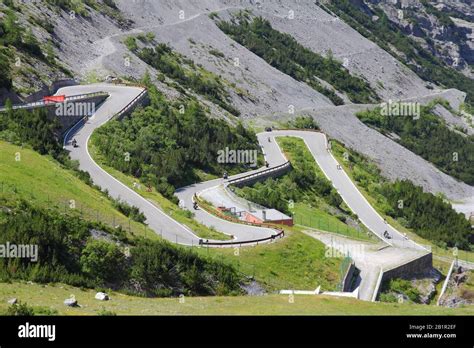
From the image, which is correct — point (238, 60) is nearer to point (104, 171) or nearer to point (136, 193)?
point (104, 171)

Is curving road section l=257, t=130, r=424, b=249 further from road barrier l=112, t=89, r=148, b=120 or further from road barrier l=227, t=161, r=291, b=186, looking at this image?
road barrier l=112, t=89, r=148, b=120

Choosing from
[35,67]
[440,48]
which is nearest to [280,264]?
[35,67]

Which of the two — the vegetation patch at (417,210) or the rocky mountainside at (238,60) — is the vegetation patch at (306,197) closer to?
the vegetation patch at (417,210)

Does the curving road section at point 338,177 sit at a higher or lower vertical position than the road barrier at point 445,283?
lower

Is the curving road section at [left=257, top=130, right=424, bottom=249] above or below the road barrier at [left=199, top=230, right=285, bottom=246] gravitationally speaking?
below

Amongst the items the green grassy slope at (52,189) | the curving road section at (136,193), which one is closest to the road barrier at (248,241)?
the curving road section at (136,193)

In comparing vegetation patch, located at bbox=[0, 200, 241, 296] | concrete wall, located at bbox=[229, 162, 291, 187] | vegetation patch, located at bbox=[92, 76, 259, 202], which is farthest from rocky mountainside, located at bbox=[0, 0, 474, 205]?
vegetation patch, located at bbox=[0, 200, 241, 296]

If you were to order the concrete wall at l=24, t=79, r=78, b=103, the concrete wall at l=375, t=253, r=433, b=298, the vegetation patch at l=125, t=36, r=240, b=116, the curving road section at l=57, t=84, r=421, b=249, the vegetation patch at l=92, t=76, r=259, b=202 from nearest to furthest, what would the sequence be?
the concrete wall at l=375, t=253, r=433, b=298, the curving road section at l=57, t=84, r=421, b=249, the vegetation patch at l=92, t=76, r=259, b=202, the concrete wall at l=24, t=79, r=78, b=103, the vegetation patch at l=125, t=36, r=240, b=116

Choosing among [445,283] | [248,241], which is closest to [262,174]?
[445,283]
